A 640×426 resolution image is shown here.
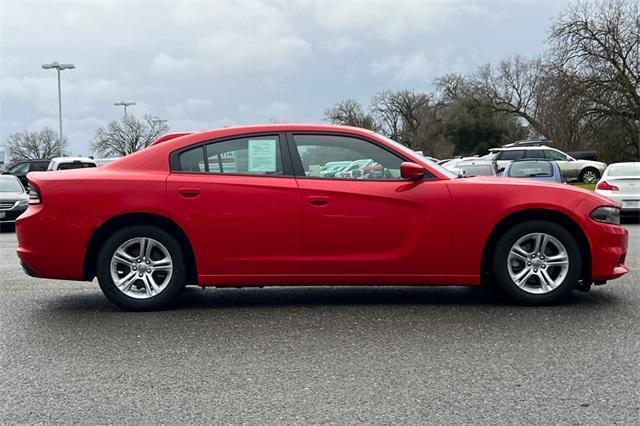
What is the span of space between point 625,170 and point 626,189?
60 cm

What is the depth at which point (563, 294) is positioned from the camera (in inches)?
214

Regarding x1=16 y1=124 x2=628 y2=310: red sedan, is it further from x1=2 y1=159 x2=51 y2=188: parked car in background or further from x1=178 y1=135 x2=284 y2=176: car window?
x1=2 y1=159 x2=51 y2=188: parked car in background

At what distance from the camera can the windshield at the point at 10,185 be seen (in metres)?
16.7

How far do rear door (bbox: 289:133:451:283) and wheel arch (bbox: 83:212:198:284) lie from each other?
996 millimetres

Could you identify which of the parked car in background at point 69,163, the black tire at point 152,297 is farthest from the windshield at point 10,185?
the black tire at point 152,297

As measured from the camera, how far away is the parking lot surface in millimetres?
3365

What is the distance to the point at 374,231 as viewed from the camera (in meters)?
5.33

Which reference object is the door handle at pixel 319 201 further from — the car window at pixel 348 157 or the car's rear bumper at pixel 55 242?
the car's rear bumper at pixel 55 242

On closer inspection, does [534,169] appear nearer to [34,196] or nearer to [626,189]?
[626,189]

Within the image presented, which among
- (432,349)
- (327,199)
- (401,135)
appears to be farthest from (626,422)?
(401,135)

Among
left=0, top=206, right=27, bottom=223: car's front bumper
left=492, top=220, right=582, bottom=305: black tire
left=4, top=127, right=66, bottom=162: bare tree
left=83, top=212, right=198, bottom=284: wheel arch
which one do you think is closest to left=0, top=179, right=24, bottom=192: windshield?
left=0, top=206, right=27, bottom=223: car's front bumper

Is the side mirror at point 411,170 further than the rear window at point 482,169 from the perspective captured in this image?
No

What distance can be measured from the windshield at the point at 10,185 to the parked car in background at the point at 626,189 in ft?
47.8

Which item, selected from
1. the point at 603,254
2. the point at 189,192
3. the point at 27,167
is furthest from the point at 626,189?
the point at 27,167
